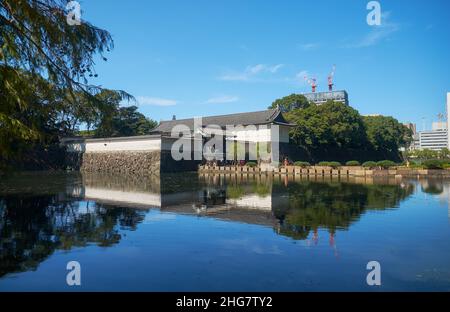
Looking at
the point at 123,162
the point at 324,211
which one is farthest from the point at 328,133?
the point at 324,211

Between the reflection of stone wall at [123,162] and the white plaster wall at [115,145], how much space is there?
396 millimetres

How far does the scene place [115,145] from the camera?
32.5 meters

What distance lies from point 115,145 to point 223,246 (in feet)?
94.2

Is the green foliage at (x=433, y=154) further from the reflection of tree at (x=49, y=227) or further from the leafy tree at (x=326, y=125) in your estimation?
the reflection of tree at (x=49, y=227)

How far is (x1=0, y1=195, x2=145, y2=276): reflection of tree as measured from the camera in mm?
5145

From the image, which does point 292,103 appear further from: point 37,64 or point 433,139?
point 433,139

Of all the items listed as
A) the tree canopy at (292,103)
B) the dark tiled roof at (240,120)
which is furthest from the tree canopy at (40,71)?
the tree canopy at (292,103)

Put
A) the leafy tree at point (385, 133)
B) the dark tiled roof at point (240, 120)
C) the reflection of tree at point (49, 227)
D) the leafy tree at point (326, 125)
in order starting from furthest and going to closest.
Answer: the leafy tree at point (385, 133) < the leafy tree at point (326, 125) < the dark tiled roof at point (240, 120) < the reflection of tree at point (49, 227)

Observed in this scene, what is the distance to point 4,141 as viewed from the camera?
4473mm

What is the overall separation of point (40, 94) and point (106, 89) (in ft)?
3.65

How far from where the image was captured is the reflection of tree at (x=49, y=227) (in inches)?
203
